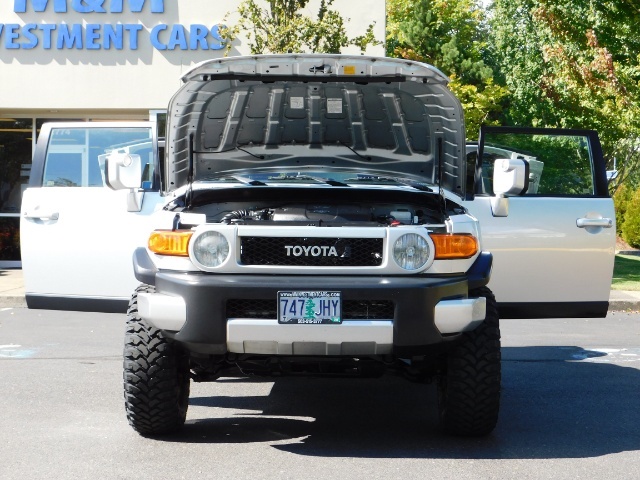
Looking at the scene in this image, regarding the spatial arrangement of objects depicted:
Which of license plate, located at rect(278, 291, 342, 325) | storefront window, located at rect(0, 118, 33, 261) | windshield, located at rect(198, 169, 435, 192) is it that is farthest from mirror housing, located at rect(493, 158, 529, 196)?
storefront window, located at rect(0, 118, 33, 261)

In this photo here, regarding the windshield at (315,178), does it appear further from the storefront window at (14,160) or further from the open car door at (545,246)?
the storefront window at (14,160)

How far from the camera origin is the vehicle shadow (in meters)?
6.04

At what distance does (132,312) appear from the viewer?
20.0 feet

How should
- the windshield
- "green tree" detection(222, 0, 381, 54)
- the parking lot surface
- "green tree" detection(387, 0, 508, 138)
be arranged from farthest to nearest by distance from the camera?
"green tree" detection(387, 0, 508, 138) < "green tree" detection(222, 0, 381, 54) < the windshield < the parking lot surface

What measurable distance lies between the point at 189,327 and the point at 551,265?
2.93 metres

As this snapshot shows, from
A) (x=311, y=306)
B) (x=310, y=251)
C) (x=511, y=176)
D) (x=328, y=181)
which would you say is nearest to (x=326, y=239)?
(x=310, y=251)

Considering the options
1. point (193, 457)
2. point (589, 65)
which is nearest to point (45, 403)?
point (193, 457)

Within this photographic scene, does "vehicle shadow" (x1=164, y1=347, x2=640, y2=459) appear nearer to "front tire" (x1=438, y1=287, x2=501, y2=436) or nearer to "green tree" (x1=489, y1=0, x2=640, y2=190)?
"front tire" (x1=438, y1=287, x2=501, y2=436)

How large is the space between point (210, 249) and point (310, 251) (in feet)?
1.65

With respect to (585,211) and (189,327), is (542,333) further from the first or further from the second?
(189,327)

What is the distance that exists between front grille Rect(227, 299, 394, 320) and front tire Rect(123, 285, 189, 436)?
46cm

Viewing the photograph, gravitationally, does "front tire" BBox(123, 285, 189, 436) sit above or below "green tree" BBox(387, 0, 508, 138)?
below

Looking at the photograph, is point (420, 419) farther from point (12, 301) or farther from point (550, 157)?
point (12, 301)

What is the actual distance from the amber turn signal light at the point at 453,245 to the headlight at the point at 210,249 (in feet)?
3.47
